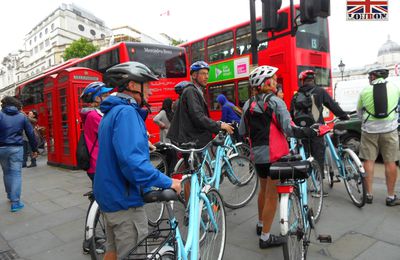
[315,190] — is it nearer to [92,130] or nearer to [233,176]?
[233,176]

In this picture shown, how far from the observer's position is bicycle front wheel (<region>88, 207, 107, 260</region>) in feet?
9.10

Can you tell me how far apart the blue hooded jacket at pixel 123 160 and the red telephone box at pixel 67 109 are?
6.64m

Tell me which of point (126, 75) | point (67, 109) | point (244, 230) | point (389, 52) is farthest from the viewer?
point (389, 52)

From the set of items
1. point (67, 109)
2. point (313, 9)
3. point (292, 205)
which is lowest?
point (292, 205)

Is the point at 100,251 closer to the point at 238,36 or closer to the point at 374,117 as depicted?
the point at 374,117

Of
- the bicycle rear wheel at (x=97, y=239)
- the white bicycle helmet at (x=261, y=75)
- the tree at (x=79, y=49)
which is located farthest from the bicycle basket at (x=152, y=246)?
the tree at (x=79, y=49)

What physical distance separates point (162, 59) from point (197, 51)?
8.65ft

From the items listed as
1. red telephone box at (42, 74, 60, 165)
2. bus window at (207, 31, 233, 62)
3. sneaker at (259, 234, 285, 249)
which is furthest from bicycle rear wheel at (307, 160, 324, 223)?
bus window at (207, 31, 233, 62)

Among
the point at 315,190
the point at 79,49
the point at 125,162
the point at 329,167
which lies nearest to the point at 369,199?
the point at 329,167

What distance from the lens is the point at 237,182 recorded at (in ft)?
14.8

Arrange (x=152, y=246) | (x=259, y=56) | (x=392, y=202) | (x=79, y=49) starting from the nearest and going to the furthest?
(x=152, y=246)
(x=392, y=202)
(x=259, y=56)
(x=79, y=49)

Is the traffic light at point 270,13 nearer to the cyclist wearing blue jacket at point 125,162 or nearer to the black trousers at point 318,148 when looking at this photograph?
the black trousers at point 318,148

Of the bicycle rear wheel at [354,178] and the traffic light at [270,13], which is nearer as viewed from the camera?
the bicycle rear wheel at [354,178]

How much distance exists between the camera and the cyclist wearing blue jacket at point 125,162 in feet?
5.61
